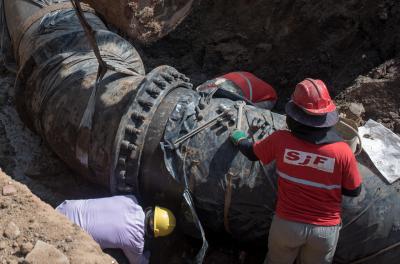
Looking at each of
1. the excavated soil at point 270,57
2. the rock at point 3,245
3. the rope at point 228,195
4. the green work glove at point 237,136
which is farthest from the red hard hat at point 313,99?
the rock at point 3,245

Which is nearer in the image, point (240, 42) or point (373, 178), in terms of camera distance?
point (373, 178)

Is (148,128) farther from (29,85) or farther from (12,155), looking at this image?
(12,155)

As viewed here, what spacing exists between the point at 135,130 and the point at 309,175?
44.8 inches

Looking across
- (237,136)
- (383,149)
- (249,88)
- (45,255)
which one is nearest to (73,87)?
(237,136)

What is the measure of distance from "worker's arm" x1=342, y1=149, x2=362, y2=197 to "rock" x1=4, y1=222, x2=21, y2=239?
1.79 m

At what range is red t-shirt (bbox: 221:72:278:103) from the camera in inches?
169

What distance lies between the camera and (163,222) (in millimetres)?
3387

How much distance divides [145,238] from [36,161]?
4.66 ft

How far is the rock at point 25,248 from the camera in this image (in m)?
2.59

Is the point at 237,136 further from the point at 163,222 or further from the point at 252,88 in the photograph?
the point at 252,88

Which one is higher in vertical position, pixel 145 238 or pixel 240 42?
pixel 240 42

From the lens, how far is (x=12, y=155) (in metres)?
4.39

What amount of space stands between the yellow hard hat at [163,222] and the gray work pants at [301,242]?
2.09 feet

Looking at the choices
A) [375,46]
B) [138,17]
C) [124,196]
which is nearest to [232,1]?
[375,46]
